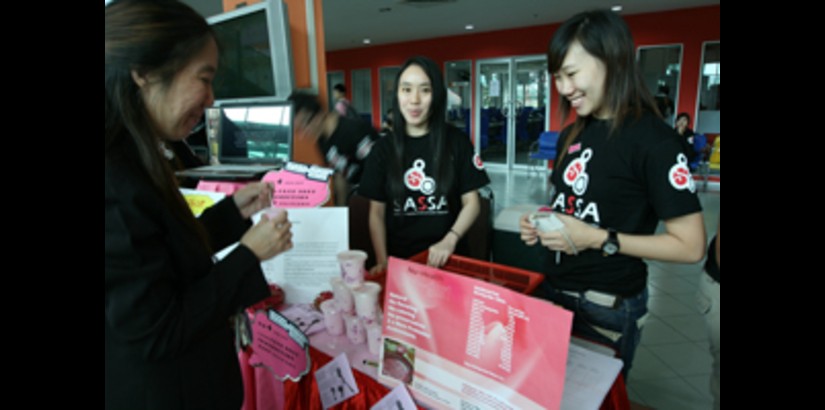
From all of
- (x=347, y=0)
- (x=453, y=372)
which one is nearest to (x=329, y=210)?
(x=453, y=372)

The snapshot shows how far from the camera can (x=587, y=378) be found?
3.21 ft

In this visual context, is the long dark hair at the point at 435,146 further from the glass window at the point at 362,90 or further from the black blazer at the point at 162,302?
the glass window at the point at 362,90

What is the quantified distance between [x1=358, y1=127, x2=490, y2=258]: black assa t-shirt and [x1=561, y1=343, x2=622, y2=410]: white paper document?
79 cm

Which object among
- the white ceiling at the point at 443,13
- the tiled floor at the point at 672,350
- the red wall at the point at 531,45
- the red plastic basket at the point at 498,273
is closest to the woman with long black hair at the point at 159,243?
the red plastic basket at the point at 498,273

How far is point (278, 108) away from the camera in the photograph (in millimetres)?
1931

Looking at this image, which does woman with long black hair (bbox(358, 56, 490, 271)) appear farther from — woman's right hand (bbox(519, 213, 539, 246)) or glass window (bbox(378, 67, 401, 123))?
glass window (bbox(378, 67, 401, 123))

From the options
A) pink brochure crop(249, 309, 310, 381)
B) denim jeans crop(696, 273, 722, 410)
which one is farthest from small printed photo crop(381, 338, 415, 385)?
denim jeans crop(696, 273, 722, 410)

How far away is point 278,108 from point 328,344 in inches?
45.3

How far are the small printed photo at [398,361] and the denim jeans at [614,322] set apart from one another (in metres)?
0.59

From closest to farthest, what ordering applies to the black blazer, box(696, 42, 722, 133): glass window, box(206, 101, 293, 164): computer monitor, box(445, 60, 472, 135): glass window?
the black blazer, box(206, 101, 293, 164): computer monitor, box(696, 42, 722, 133): glass window, box(445, 60, 472, 135): glass window

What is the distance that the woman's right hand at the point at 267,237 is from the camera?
2.86ft

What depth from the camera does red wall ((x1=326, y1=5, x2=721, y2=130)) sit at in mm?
7914

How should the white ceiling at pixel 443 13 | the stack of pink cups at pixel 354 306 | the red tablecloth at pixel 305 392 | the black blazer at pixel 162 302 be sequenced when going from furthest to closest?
1. the white ceiling at pixel 443 13
2. the stack of pink cups at pixel 354 306
3. the red tablecloth at pixel 305 392
4. the black blazer at pixel 162 302
